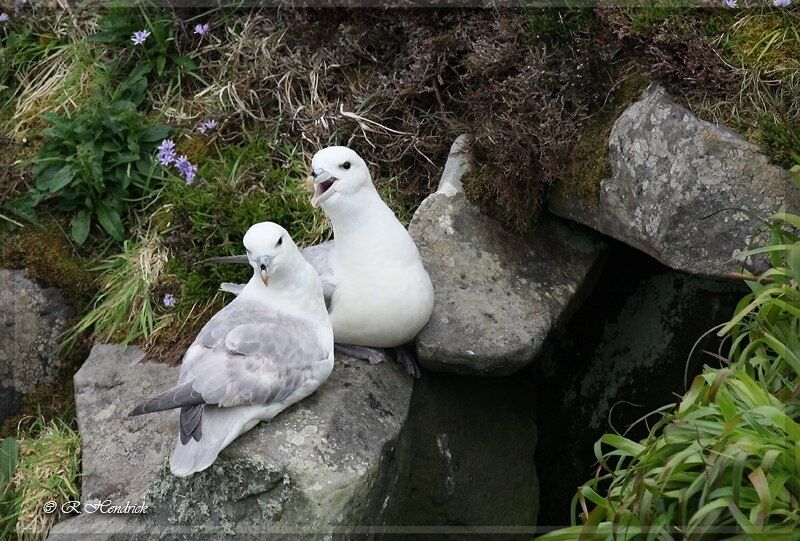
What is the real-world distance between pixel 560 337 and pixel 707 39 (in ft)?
4.92

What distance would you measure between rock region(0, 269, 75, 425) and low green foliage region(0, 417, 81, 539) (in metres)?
0.34

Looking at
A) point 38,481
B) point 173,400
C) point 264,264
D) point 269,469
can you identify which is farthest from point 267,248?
point 38,481

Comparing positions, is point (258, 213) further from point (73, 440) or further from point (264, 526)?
point (264, 526)

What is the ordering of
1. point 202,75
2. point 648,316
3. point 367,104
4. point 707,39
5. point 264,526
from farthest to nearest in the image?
point 202,75
point 367,104
point 648,316
point 707,39
point 264,526

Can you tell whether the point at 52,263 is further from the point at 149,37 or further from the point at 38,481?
the point at 149,37

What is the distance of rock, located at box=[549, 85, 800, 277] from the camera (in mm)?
3660

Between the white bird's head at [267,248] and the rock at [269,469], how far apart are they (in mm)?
504

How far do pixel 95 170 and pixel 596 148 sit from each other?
2.33 m

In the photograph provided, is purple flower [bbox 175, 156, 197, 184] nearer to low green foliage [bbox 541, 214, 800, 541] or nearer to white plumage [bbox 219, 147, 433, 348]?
white plumage [bbox 219, 147, 433, 348]

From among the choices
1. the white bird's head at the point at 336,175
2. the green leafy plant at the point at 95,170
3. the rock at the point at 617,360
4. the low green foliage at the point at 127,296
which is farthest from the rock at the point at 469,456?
the green leafy plant at the point at 95,170

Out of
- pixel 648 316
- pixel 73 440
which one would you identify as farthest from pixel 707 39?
pixel 73 440

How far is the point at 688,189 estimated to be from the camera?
3736 millimetres

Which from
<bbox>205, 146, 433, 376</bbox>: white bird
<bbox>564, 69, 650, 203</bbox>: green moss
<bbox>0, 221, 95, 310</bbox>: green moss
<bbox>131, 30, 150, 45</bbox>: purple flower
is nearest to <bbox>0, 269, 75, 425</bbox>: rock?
<bbox>0, 221, 95, 310</bbox>: green moss

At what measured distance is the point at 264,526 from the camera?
3295 millimetres
